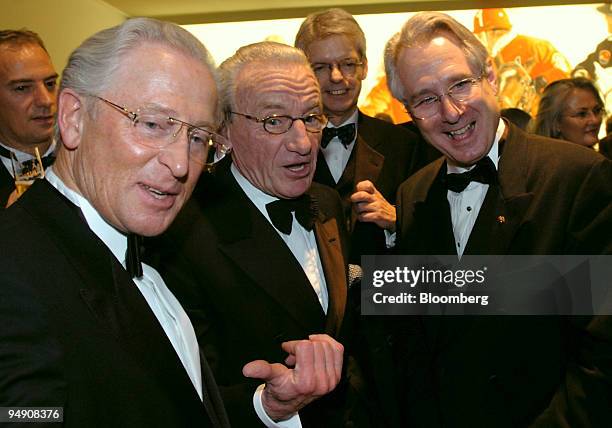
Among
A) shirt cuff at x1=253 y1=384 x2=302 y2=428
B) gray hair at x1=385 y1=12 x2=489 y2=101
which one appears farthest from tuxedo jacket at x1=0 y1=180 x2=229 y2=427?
gray hair at x1=385 y1=12 x2=489 y2=101

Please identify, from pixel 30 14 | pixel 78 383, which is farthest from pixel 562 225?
pixel 30 14

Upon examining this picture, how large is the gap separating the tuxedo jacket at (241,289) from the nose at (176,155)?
2.16 feet

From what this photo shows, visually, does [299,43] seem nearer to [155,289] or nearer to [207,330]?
[207,330]

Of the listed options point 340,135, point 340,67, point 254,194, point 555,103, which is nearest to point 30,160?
point 254,194

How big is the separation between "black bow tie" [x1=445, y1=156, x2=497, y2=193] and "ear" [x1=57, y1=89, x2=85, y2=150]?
4.30 feet

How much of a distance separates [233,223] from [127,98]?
85 centimetres

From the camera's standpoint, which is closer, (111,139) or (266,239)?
(111,139)

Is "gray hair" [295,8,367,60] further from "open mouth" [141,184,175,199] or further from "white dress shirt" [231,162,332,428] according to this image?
"open mouth" [141,184,175,199]

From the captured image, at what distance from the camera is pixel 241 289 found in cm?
204

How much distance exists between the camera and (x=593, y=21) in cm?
662

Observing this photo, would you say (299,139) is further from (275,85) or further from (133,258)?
(133,258)

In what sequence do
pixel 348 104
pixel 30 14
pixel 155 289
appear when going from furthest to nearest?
pixel 30 14, pixel 348 104, pixel 155 289

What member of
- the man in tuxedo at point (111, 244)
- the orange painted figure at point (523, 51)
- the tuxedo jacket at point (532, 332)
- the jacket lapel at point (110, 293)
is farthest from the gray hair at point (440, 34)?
the orange painted figure at point (523, 51)

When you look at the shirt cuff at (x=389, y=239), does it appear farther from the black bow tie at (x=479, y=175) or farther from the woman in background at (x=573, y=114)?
the woman in background at (x=573, y=114)
